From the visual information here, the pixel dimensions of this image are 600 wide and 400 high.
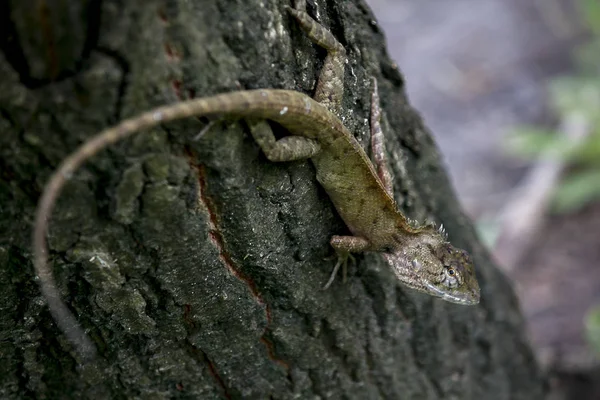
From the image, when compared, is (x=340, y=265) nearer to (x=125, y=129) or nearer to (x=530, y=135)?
(x=125, y=129)

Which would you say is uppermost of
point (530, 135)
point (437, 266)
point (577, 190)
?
point (530, 135)

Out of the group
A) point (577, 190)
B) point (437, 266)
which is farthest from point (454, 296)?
point (577, 190)

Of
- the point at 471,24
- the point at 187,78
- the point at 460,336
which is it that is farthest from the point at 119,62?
the point at 471,24

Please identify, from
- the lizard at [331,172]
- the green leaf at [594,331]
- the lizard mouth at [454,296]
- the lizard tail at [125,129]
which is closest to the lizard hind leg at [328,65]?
the lizard at [331,172]

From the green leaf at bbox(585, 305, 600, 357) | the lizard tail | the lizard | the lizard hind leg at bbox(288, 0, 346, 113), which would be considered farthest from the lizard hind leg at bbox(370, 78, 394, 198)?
the green leaf at bbox(585, 305, 600, 357)

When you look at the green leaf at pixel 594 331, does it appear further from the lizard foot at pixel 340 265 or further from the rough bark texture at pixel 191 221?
the lizard foot at pixel 340 265

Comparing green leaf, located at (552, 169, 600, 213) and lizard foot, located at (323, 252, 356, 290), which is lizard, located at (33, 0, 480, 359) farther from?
green leaf, located at (552, 169, 600, 213)
